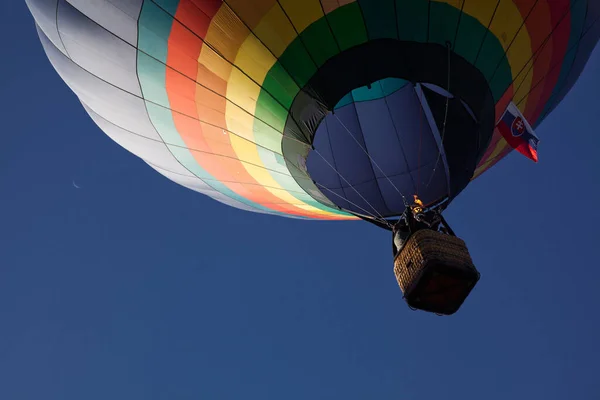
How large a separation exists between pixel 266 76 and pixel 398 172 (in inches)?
75.8

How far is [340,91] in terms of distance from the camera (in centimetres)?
592

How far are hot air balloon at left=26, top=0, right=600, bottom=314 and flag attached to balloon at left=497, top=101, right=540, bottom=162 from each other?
1cm

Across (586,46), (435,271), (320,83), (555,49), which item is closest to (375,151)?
(320,83)

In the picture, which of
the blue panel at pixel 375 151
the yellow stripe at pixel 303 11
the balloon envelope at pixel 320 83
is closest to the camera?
the yellow stripe at pixel 303 11

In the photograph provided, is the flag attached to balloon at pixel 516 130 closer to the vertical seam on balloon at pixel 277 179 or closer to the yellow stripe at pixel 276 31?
the vertical seam on balloon at pixel 277 179

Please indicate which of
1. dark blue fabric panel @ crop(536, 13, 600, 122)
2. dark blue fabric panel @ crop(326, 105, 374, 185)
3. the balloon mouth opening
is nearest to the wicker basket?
the balloon mouth opening

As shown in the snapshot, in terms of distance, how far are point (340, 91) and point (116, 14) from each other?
196cm

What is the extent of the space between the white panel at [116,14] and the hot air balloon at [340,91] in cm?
1

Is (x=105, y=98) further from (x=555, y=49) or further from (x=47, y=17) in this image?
(x=555, y=49)

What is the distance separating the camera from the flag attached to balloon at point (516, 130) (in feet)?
21.9

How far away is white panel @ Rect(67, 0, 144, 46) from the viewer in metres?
6.02

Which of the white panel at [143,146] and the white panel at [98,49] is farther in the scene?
the white panel at [143,146]

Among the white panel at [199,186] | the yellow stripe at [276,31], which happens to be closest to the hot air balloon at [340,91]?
the yellow stripe at [276,31]

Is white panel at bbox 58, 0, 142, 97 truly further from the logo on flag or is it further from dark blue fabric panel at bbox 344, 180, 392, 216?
the logo on flag
